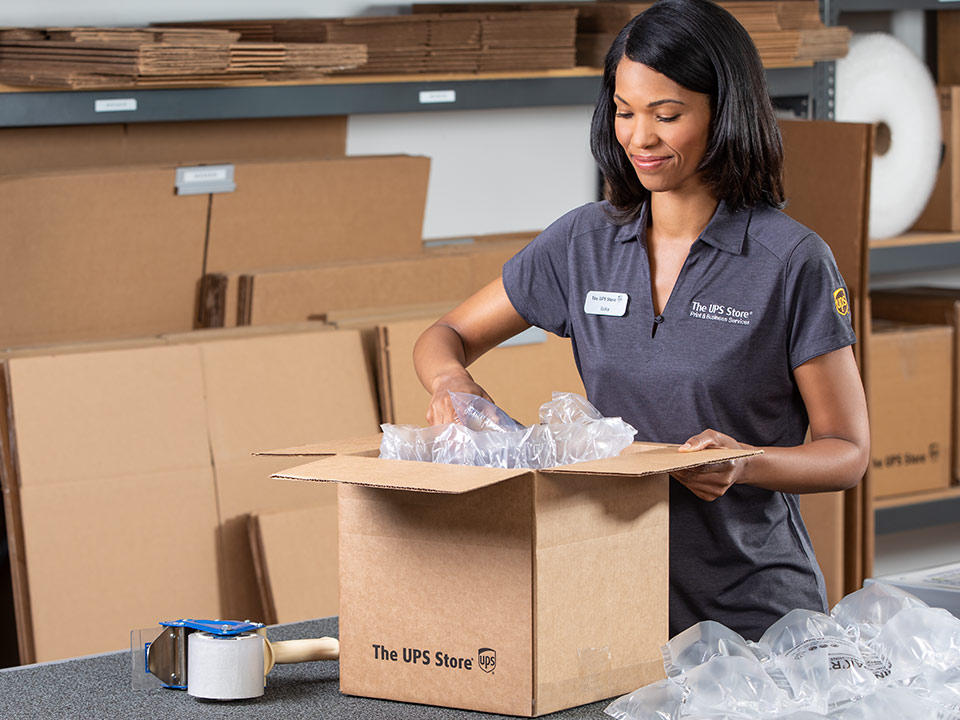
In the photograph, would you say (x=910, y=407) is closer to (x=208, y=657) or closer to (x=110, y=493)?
(x=110, y=493)

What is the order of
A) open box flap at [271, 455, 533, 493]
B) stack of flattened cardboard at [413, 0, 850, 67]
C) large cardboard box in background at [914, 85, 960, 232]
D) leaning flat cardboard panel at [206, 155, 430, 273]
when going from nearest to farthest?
open box flap at [271, 455, 533, 493] < leaning flat cardboard panel at [206, 155, 430, 273] < stack of flattened cardboard at [413, 0, 850, 67] < large cardboard box in background at [914, 85, 960, 232]

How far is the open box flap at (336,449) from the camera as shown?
1327 mm

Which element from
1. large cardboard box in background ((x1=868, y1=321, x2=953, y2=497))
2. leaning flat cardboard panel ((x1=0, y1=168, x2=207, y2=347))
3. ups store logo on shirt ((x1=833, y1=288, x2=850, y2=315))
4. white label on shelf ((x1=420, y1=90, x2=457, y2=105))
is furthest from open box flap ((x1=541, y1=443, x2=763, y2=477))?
→ large cardboard box in background ((x1=868, y1=321, x2=953, y2=497))

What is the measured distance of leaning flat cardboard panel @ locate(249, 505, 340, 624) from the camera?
2646 millimetres

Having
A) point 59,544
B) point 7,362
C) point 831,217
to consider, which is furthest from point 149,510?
point 831,217

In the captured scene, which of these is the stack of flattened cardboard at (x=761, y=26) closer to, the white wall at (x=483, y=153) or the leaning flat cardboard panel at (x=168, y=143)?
the white wall at (x=483, y=153)

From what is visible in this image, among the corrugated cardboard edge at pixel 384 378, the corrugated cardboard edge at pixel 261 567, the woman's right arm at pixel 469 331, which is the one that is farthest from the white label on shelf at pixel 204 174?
the woman's right arm at pixel 469 331

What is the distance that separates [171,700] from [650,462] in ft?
1.78

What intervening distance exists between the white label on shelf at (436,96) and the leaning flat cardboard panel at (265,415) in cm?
56

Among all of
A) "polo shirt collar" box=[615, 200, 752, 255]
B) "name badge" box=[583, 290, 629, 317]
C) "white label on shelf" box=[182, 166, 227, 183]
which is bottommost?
"name badge" box=[583, 290, 629, 317]

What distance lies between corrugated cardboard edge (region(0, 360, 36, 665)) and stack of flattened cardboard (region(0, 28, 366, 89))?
1.80 ft

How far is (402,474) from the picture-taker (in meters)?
1.20

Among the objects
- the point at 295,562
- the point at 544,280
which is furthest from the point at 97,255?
the point at 544,280

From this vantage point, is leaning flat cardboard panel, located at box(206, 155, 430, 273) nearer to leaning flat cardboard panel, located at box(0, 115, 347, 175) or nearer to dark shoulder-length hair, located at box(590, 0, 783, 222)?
leaning flat cardboard panel, located at box(0, 115, 347, 175)
